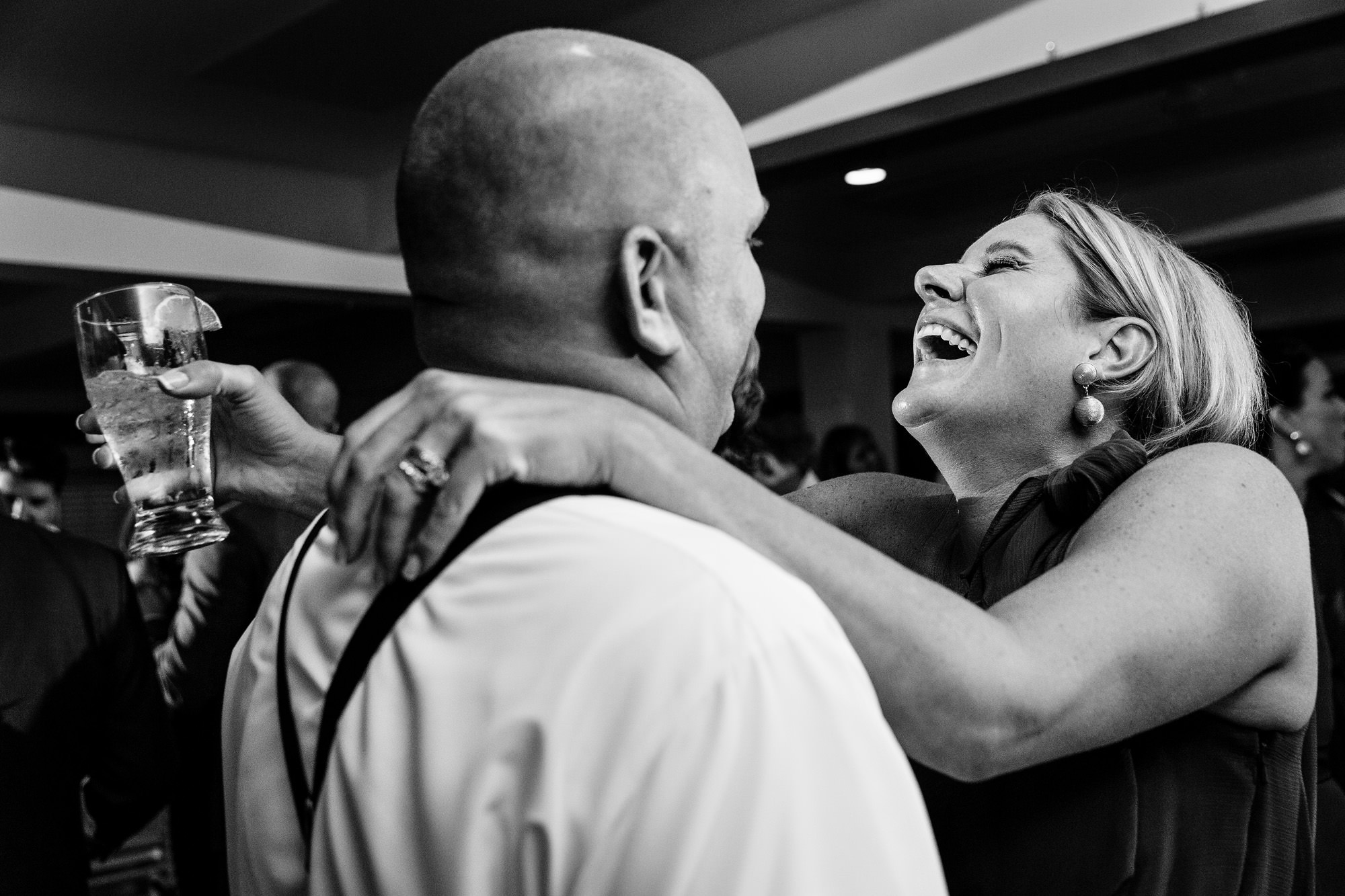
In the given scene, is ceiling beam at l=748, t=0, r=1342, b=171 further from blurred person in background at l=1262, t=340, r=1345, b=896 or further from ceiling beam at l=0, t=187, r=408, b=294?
ceiling beam at l=0, t=187, r=408, b=294

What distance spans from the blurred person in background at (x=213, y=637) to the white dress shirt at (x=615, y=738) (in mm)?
2159

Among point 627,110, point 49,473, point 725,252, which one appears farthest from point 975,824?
point 49,473

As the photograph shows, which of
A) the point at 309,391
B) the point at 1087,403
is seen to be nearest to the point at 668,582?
the point at 1087,403

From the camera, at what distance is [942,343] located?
5.46 feet

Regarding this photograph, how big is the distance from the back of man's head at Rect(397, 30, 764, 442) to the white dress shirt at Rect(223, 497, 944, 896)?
5.8 inches

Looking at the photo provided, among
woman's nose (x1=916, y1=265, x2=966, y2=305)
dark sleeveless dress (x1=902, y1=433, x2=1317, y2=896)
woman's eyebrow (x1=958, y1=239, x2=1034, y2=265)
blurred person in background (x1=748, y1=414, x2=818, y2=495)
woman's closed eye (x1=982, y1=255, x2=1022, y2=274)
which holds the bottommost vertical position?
blurred person in background (x1=748, y1=414, x2=818, y2=495)

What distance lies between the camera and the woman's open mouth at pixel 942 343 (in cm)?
162

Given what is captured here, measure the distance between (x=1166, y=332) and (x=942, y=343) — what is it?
0.28 meters

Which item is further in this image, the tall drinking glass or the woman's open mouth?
the woman's open mouth

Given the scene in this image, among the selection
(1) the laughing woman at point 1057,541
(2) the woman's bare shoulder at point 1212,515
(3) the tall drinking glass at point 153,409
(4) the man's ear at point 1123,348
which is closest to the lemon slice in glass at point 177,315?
(3) the tall drinking glass at point 153,409

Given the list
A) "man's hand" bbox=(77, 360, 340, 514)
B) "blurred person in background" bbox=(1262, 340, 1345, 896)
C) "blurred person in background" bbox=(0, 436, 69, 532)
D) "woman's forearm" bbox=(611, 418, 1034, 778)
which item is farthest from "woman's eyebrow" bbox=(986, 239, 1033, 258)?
"blurred person in background" bbox=(0, 436, 69, 532)

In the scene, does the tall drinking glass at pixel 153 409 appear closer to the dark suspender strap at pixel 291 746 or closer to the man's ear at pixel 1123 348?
the dark suspender strap at pixel 291 746

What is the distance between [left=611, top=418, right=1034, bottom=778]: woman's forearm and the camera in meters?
0.91

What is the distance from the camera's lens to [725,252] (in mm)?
894
